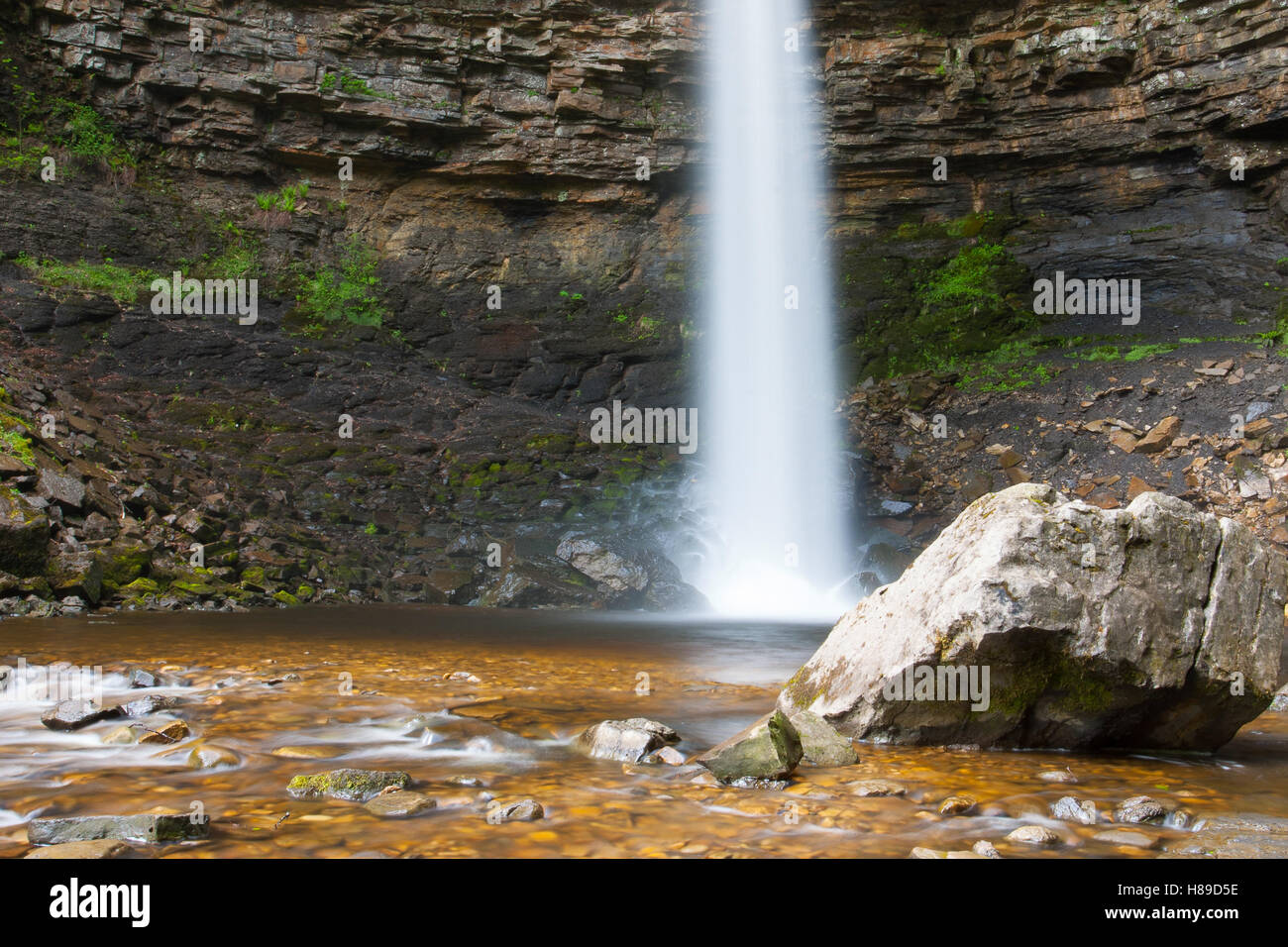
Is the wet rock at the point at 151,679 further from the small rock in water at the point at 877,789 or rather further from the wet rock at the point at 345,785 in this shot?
the small rock in water at the point at 877,789

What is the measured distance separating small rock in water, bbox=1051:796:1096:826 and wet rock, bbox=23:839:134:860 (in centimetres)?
325

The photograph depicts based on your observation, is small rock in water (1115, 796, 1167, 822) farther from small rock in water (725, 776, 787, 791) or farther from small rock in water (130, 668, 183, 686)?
small rock in water (130, 668, 183, 686)

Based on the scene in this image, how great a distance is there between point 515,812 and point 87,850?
4.45 feet

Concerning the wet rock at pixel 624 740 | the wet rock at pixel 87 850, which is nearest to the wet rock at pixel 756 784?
the wet rock at pixel 624 740

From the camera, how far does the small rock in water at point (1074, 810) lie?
320cm

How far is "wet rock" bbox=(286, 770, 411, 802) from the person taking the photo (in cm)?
340

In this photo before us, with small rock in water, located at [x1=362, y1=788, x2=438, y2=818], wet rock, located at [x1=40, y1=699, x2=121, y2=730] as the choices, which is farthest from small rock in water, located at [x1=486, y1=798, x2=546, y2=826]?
wet rock, located at [x1=40, y1=699, x2=121, y2=730]

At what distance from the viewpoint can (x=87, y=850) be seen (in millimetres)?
2605

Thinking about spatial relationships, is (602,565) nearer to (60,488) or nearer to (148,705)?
(60,488)

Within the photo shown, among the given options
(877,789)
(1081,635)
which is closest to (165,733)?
(877,789)

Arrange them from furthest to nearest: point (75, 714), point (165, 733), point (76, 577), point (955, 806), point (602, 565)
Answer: point (602, 565) < point (76, 577) < point (75, 714) < point (165, 733) < point (955, 806)

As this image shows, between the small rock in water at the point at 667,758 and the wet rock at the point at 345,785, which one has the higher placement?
the wet rock at the point at 345,785

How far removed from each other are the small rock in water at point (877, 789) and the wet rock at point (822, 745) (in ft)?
1.37
